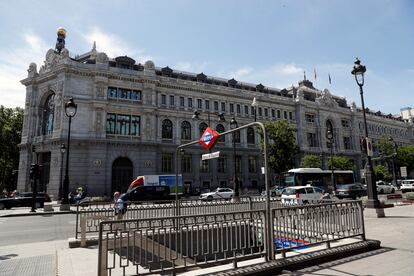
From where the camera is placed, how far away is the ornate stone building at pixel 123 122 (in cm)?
3719

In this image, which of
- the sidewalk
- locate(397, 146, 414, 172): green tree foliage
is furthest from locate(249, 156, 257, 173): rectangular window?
the sidewalk

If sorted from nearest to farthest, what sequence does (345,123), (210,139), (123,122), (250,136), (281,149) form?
1. (210,139)
2. (281,149)
3. (123,122)
4. (250,136)
5. (345,123)

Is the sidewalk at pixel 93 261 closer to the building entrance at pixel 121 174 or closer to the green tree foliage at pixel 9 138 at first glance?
the building entrance at pixel 121 174

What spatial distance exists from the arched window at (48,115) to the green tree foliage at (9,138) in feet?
40.3

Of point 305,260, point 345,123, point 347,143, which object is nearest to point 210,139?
point 305,260

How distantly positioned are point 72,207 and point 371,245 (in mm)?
26243

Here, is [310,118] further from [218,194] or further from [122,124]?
[122,124]

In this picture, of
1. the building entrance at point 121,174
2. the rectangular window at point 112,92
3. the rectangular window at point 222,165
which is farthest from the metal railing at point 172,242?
the rectangular window at point 222,165

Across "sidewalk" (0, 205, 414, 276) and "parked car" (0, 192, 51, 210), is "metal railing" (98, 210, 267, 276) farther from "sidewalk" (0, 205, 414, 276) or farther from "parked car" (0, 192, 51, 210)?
"parked car" (0, 192, 51, 210)

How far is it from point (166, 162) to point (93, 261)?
36.5m

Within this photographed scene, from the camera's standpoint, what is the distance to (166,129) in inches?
1743

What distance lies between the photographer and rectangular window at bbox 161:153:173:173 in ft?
141

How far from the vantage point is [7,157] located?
50625 millimetres

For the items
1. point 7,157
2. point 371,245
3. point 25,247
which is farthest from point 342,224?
point 7,157
